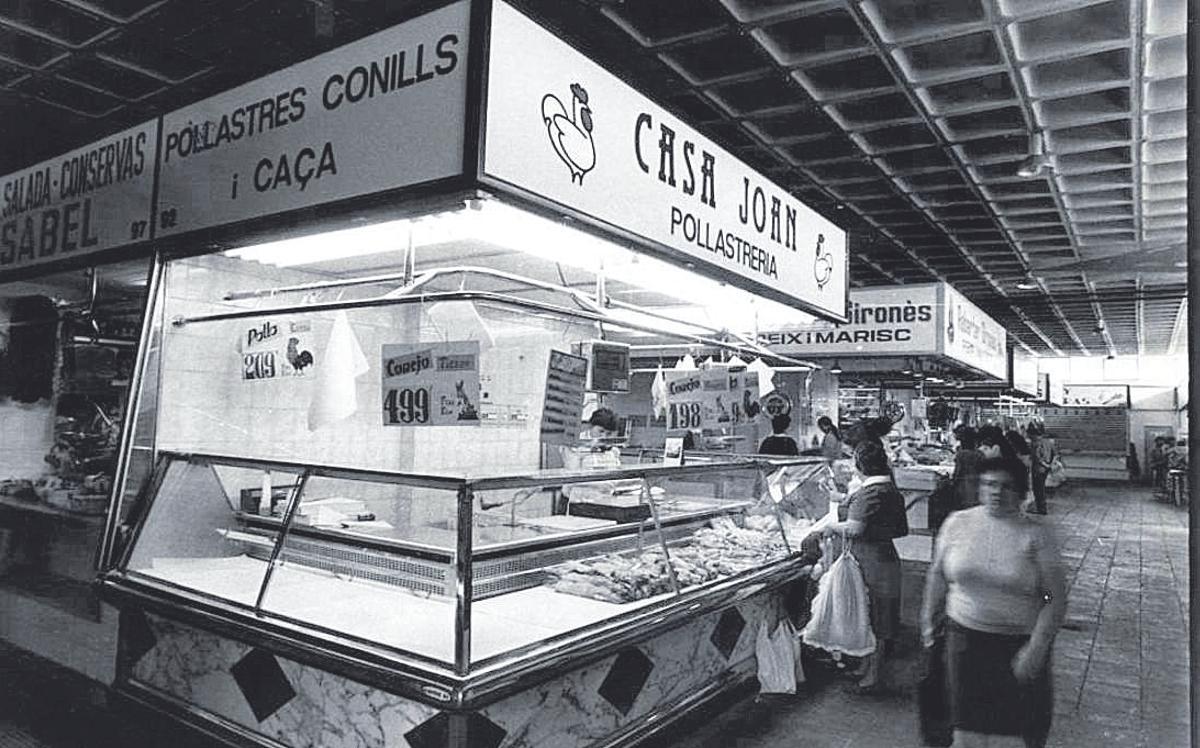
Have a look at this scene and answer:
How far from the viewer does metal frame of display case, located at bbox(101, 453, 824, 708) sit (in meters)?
2.67

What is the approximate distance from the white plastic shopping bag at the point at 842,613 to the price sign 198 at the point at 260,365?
3.42m

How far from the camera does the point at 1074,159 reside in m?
6.29

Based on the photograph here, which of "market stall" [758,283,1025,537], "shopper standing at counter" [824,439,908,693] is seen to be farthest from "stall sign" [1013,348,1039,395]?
"shopper standing at counter" [824,439,908,693]

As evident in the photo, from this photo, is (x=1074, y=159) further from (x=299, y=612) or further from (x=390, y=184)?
(x=299, y=612)

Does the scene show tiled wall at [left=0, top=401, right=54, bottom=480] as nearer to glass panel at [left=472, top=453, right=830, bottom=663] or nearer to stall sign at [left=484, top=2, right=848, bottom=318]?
glass panel at [left=472, top=453, right=830, bottom=663]

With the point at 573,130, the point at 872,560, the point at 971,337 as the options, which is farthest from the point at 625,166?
the point at 971,337

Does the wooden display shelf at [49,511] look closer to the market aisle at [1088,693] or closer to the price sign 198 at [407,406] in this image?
the price sign 198 at [407,406]

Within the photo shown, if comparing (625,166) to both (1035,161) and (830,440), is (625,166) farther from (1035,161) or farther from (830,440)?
(830,440)

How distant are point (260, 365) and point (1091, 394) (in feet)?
91.7

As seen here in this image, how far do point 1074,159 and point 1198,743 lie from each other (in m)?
6.38

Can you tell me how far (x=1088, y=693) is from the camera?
200 inches

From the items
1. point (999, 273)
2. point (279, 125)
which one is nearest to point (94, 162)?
point (279, 125)

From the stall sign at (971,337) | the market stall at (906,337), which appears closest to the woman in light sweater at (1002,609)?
the market stall at (906,337)

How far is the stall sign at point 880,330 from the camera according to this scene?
7.67 metres
